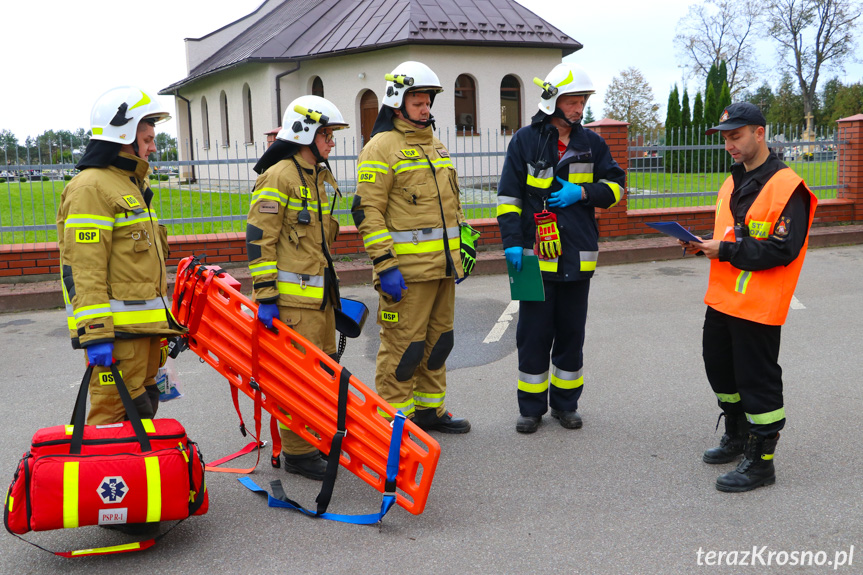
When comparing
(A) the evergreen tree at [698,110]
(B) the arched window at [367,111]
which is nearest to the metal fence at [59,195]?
(B) the arched window at [367,111]

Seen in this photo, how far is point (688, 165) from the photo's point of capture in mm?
12289

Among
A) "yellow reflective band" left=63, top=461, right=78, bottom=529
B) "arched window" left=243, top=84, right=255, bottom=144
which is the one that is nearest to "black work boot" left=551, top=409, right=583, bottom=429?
"yellow reflective band" left=63, top=461, right=78, bottom=529

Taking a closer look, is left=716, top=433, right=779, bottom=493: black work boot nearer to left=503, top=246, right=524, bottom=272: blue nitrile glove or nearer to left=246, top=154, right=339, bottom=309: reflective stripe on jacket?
left=503, top=246, right=524, bottom=272: blue nitrile glove

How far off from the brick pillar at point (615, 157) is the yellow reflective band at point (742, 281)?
7.79m

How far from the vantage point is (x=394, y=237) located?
14.0ft

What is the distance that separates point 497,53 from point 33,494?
20187 millimetres

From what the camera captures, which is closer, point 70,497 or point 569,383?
point 70,497

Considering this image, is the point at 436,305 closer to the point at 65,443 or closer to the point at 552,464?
the point at 552,464

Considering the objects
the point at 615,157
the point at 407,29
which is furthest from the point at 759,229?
the point at 407,29

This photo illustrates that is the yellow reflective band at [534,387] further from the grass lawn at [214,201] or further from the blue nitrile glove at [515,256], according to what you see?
the grass lawn at [214,201]

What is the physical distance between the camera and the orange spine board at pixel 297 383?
3.39 metres

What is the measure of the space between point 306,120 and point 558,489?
228 cm

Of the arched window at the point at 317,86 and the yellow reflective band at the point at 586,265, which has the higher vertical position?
the arched window at the point at 317,86

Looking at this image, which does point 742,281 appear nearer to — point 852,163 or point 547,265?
point 547,265
